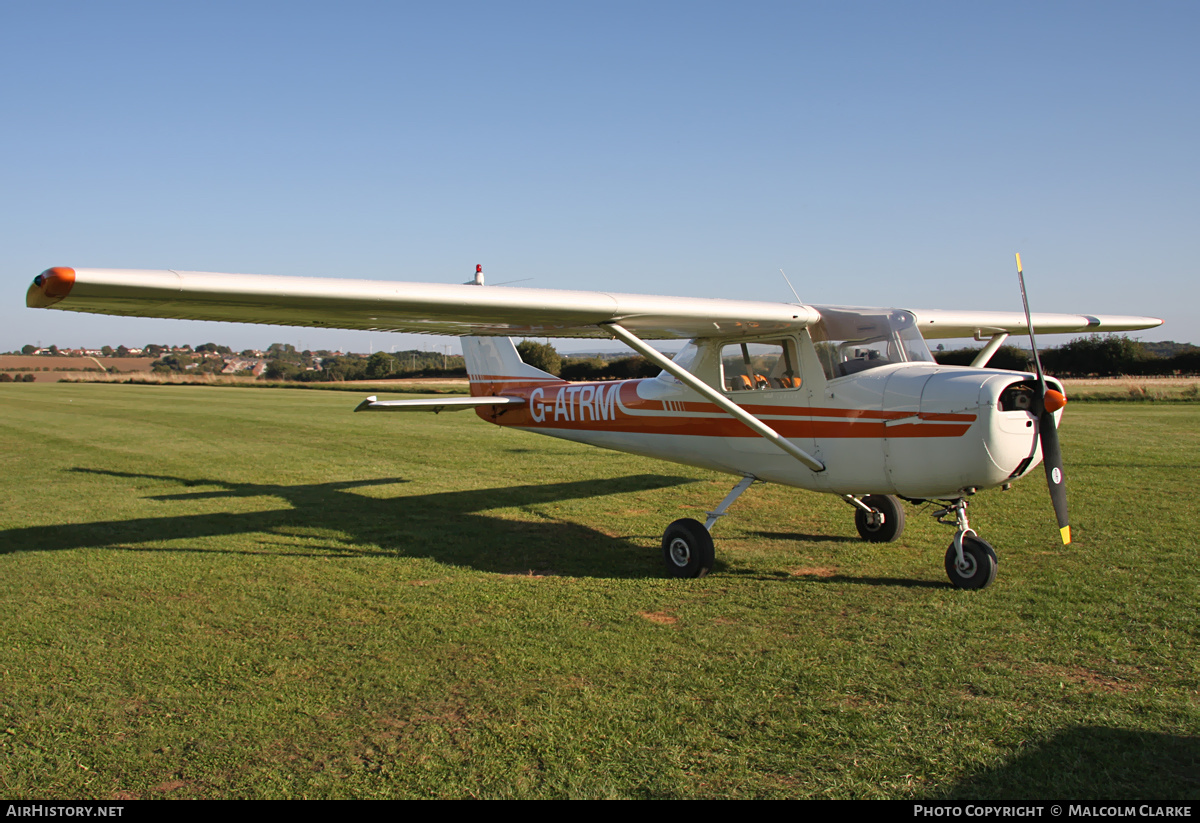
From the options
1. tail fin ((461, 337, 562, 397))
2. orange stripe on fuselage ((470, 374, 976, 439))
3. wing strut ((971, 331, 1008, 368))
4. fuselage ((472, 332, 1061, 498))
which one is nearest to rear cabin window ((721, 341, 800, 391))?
fuselage ((472, 332, 1061, 498))

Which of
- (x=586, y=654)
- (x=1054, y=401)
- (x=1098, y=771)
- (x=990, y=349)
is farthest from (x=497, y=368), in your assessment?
(x=1098, y=771)

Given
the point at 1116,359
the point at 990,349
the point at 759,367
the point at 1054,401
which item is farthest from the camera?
the point at 1116,359

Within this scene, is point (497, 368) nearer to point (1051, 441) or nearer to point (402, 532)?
point (402, 532)

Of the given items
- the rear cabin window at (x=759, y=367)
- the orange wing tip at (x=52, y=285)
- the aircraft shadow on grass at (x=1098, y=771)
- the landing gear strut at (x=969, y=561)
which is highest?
the orange wing tip at (x=52, y=285)

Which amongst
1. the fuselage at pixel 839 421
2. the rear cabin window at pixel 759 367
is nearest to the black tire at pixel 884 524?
the fuselage at pixel 839 421

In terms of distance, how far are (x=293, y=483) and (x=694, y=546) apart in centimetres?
802

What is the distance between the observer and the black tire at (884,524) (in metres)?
7.62

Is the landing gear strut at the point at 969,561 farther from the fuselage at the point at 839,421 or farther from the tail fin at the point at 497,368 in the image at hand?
the tail fin at the point at 497,368

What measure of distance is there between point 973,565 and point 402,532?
5.84 metres

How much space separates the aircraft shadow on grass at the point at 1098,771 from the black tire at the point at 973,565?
7.69ft

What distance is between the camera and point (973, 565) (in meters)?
5.87
